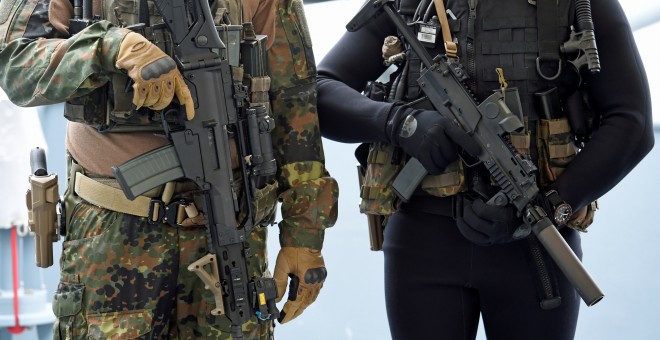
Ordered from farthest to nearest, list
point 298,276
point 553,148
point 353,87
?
point 353,87 → point 553,148 → point 298,276

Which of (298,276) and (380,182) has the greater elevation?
(380,182)

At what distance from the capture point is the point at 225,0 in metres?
1.82

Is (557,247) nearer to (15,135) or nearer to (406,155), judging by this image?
(406,155)

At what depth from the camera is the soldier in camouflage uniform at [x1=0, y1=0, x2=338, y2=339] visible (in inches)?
63.9

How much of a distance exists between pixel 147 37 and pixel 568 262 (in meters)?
0.94

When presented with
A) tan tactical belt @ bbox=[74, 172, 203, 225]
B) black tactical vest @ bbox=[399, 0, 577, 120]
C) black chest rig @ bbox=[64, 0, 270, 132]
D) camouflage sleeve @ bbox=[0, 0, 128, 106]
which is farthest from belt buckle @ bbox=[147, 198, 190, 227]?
black tactical vest @ bbox=[399, 0, 577, 120]

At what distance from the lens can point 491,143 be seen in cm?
203

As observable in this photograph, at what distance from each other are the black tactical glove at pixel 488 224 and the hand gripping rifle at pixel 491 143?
2 centimetres

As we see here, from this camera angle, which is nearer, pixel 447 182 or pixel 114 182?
pixel 114 182

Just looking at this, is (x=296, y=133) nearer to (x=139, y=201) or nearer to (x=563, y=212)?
(x=139, y=201)

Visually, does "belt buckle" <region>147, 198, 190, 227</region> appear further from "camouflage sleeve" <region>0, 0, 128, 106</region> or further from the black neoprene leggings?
the black neoprene leggings

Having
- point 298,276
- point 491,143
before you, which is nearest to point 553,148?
point 491,143

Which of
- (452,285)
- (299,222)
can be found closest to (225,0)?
(299,222)

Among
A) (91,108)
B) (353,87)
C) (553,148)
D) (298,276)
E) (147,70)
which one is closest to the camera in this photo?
(147,70)
